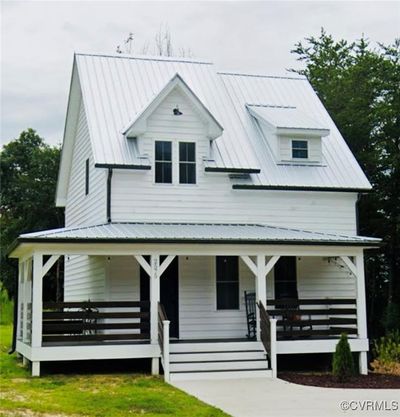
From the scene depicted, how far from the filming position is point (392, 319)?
75.1ft

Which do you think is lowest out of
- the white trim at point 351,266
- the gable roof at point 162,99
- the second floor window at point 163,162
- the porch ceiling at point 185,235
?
the white trim at point 351,266

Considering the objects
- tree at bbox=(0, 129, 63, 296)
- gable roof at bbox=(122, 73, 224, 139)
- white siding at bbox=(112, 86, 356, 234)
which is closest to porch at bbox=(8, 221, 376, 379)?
white siding at bbox=(112, 86, 356, 234)

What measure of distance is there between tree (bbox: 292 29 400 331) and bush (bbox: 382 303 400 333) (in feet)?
4.72

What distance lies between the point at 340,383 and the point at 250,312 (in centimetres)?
438

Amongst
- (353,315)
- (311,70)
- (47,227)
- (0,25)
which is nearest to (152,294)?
(353,315)

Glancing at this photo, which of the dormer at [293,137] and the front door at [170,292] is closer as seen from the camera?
the front door at [170,292]

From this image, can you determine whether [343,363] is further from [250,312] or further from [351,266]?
[250,312]

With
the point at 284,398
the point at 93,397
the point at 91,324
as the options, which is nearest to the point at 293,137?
the point at 91,324

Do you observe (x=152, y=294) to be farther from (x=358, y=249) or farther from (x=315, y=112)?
(x=315, y=112)

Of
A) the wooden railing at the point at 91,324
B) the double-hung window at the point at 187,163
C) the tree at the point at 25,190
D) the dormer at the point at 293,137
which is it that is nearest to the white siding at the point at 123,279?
the wooden railing at the point at 91,324

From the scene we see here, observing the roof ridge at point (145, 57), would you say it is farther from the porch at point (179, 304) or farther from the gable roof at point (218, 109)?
the porch at point (179, 304)

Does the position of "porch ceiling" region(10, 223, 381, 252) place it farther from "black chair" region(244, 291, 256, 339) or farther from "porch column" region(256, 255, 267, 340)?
"black chair" region(244, 291, 256, 339)

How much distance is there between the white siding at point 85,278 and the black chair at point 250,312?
3711mm

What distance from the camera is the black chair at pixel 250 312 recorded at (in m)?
18.9
